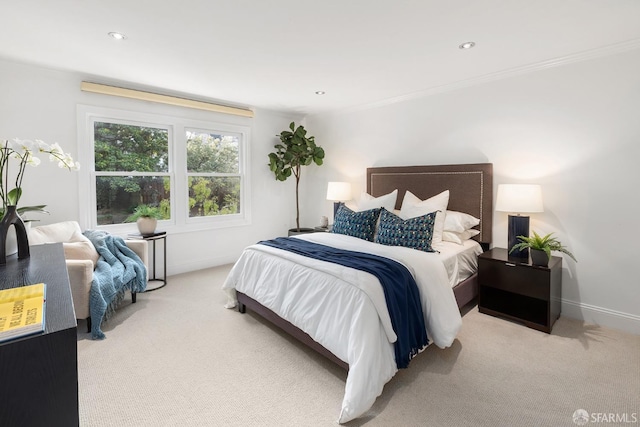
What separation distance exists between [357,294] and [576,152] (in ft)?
8.21

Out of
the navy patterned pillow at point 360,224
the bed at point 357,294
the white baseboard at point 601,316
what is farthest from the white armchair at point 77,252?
the white baseboard at point 601,316

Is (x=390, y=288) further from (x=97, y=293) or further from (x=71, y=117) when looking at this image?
(x=71, y=117)

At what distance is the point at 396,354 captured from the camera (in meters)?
1.98

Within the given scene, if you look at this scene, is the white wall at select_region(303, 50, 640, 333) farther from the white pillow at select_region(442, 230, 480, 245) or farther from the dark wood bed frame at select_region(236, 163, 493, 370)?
the white pillow at select_region(442, 230, 480, 245)

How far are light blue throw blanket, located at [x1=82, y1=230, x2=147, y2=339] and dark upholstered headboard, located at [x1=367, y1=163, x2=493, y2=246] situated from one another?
3.09 metres

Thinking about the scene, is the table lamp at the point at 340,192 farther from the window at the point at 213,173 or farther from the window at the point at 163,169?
the window at the point at 213,173

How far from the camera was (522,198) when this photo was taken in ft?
9.39

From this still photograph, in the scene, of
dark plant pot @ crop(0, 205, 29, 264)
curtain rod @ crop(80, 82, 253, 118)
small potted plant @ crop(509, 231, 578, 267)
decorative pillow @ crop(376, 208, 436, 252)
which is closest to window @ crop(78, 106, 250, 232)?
curtain rod @ crop(80, 82, 253, 118)

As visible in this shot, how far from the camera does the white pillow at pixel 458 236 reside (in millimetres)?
3293

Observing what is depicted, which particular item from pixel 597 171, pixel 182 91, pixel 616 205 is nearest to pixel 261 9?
pixel 182 91

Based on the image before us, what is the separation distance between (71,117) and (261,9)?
2654 mm

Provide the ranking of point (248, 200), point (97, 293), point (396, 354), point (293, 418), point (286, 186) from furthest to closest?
point (286, 186)
point (248, 200)
point (97, 293)
point (396, 354)
point (293, 418)

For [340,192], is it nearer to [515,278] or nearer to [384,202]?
[384,202]

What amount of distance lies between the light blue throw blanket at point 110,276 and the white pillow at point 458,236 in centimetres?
312
